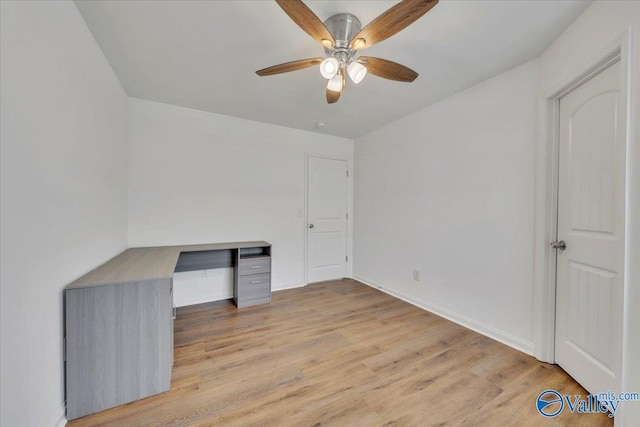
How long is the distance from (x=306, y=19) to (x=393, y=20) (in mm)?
457

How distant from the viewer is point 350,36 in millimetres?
1647

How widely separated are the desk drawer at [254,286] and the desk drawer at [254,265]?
5 centimetres

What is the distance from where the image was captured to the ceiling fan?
4.03 feet

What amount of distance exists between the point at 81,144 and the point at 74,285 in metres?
0.89

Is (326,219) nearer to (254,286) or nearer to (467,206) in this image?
(254,286)

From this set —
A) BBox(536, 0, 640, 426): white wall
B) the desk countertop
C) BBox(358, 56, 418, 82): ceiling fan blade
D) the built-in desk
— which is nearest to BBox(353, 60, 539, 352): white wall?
BBox(536, 0, 640, 426): white wall

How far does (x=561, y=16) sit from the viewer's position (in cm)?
156

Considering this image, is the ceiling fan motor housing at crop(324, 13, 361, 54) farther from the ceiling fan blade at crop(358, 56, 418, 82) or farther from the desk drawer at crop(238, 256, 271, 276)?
the desk drawer at crop(238, 256, 271, 276)

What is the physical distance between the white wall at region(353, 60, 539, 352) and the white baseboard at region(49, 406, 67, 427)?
3.11m

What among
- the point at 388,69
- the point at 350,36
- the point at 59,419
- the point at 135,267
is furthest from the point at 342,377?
the point at 350,36

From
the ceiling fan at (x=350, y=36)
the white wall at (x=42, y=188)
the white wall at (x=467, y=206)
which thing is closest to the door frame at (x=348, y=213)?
the white wall at (x=467, y=206)

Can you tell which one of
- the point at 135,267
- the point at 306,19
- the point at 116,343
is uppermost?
the point at 306,19

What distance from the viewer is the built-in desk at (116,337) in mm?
1432

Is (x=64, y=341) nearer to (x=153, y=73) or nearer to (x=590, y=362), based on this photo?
(x=153, y=73)
